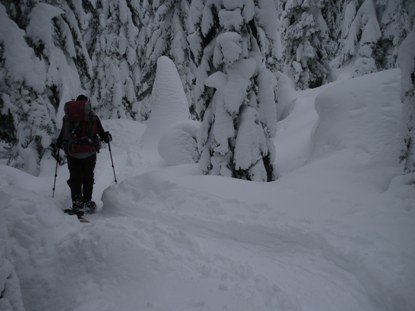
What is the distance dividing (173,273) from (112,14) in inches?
844

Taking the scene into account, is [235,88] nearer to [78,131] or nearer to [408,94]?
[78,131]

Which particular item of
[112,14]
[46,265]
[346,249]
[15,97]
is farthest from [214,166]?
[112,14]

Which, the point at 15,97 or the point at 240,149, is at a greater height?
the point at 15,97

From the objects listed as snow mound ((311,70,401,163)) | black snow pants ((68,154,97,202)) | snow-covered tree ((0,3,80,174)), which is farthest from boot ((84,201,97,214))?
snow-covered tree ((0,3,80,174))

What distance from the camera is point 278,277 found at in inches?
131

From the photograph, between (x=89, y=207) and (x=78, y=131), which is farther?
(x=89, y=207)

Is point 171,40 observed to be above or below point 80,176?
above

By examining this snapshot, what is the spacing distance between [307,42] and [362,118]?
14135mm

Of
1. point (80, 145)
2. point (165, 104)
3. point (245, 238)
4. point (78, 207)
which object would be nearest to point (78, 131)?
point (80, 145)

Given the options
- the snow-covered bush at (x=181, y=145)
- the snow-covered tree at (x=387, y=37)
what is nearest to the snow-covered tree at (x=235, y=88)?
the snow-covered bush at (x=181, y=145)

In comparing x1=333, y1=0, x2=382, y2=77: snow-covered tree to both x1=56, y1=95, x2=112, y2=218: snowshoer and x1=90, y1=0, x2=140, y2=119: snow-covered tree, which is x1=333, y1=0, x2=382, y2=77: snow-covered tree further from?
x1=56, y1=95, x2=112, y2=218: snowshoer

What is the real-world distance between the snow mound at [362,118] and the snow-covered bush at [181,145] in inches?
221

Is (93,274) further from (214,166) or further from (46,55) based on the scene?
(46,55)

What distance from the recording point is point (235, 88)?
711 cm
